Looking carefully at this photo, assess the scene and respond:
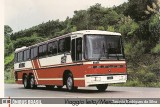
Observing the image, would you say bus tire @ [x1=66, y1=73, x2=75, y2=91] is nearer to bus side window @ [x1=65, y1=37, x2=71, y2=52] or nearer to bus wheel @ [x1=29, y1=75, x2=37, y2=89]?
bus side window @ [x1=65, y1=37, x2=71, y2=52]

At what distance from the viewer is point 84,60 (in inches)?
550

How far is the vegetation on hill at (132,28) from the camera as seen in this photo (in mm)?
14594

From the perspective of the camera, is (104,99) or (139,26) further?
(139,26)

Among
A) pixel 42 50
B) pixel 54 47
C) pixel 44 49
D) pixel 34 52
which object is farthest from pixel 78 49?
pixel 34 52

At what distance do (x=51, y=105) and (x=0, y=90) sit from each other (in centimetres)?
155

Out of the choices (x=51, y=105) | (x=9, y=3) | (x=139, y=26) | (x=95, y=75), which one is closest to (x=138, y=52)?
(x=139, y=26)

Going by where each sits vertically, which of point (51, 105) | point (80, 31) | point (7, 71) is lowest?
point (51, 105)

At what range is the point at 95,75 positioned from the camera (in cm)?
1387

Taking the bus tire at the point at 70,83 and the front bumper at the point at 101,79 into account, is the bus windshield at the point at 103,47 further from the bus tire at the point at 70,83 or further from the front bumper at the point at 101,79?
the bus tire at the point at 70,83

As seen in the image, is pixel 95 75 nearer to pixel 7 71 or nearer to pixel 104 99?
pixel 104 99

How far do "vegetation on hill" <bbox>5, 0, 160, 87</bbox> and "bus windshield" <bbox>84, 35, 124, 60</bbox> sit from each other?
1.01 ft

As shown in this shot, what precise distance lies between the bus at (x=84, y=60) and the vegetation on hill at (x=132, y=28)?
1.13ft

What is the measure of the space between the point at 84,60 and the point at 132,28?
1.88m

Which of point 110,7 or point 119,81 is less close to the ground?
point 110,7
